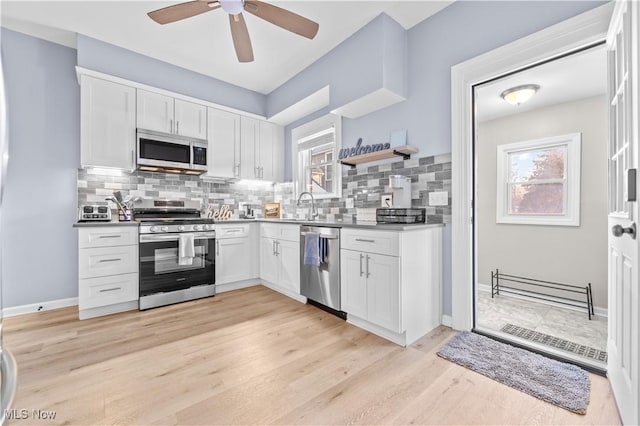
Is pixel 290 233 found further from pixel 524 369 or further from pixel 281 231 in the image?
pixel 524 369

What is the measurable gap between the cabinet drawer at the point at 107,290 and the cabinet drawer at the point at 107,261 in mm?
57

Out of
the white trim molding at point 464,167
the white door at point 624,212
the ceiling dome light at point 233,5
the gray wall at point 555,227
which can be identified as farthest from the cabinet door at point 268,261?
the white door at point 624,212

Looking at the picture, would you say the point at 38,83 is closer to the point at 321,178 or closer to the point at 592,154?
the point at 321,178

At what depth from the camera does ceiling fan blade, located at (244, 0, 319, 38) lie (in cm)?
216

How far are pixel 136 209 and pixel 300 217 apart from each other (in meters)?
2.05

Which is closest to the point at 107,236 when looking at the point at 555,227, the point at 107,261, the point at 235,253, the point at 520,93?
the point at 107,261

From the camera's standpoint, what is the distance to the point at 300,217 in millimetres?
4332

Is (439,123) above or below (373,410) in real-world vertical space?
above

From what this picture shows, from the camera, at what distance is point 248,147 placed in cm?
434

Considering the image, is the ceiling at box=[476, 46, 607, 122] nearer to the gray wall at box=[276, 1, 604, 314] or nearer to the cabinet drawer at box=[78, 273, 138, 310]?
the gray wall at box=[276, 1, 604, 314]

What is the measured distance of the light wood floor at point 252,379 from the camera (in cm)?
155

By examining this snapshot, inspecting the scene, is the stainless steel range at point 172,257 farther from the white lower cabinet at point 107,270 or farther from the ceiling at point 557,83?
the ceiling at point 557,83

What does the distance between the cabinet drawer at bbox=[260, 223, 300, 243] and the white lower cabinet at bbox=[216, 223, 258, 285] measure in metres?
0.20

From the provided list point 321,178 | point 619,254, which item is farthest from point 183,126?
point 619,254
